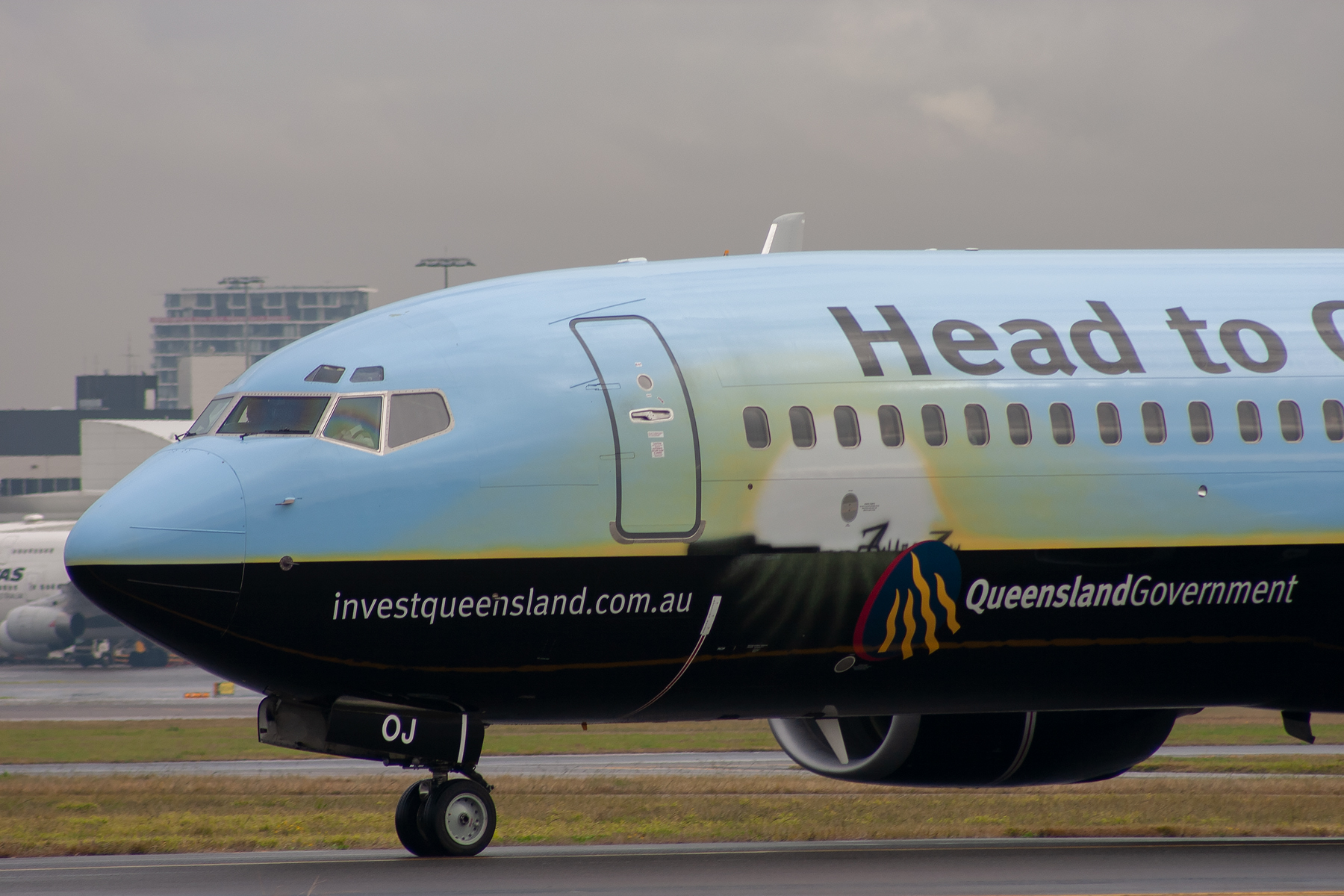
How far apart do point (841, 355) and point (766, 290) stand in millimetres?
1069

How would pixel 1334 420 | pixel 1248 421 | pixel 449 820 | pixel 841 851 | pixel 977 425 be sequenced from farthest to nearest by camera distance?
pixel 841 851 < pixel 1334 420 < pixel 1248 421 < pixel 977 425 < pixel 449 820

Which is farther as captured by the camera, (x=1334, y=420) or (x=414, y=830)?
(x=1334, y=420)

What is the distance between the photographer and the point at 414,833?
48.2 ft

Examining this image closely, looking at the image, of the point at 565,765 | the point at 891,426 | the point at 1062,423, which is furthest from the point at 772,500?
the point at 565,765

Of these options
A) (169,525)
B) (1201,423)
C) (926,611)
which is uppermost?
(1201,423)

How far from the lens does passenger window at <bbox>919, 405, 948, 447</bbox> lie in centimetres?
1463

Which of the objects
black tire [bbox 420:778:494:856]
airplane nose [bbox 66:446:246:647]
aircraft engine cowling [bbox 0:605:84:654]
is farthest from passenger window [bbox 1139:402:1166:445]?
aircraft engine cowling [bbox 0:605:84:654]

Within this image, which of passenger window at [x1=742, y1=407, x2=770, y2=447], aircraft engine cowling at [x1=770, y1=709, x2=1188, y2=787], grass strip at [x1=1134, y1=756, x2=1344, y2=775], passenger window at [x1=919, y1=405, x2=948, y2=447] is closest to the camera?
passenger window at [x1=742, y1=407, x2=770, y2=447]

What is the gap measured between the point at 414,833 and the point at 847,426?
18.1 ft

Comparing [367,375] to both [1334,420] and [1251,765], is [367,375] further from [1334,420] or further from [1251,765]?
[1251,765]

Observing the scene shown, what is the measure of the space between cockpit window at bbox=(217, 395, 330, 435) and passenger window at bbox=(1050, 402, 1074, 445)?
6708 mm

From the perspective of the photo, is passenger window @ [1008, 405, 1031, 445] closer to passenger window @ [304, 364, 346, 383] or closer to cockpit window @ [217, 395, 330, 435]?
passenger window @ [304, 364, 346, 383]

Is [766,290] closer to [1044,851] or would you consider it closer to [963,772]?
[963,772]

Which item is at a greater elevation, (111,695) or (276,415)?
(276,415)
